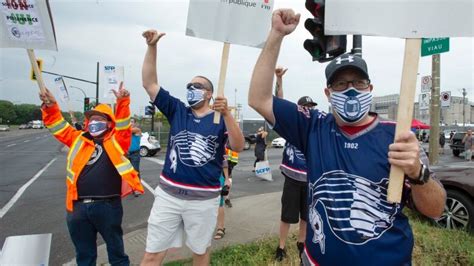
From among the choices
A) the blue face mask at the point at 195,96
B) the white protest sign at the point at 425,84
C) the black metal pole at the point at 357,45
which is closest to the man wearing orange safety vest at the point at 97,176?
the blue face mask at the point at 195,96

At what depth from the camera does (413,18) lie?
71.7 inches

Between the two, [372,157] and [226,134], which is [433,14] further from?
[226,134]

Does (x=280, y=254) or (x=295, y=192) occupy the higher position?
(x=295, y=192)

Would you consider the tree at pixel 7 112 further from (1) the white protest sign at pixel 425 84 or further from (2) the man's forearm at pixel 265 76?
(2) the man's forearm at pixel 265 76

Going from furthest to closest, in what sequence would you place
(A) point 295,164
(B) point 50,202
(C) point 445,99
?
1. (C) point 445,99
2. (B) point 50,202
3. (A) point 295,164

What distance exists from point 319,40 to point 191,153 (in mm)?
3032

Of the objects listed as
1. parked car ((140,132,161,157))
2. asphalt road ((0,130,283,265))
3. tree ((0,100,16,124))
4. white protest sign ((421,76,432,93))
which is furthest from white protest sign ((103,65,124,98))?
tree ((0,100,16,124))

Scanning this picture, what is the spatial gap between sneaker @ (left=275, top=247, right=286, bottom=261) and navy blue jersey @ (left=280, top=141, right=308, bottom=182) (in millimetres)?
894

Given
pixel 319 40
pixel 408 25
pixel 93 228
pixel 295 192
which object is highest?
pixel 319 40

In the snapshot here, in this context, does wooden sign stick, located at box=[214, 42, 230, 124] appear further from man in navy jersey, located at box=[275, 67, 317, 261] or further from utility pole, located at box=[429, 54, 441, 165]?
utility pole, located at box=[429, 54, 441, 165]

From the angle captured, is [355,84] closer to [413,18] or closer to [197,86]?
[413,18]

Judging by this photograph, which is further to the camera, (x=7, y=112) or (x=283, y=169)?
(x=7, y=112)

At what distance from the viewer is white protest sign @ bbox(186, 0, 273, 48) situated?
131 inches

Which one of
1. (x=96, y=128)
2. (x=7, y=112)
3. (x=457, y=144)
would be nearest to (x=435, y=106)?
(x=96, y=128)
